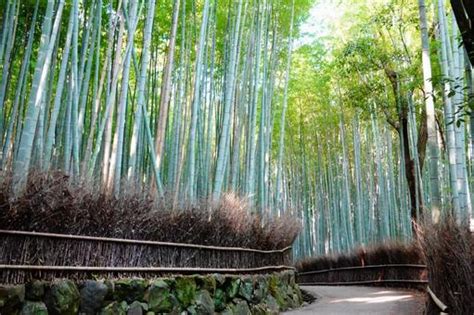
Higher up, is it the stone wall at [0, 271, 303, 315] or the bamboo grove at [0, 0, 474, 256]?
the bamboo grove at [0, 0, 474, 256]

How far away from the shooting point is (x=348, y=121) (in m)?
14.7

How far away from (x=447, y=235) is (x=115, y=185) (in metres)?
2.76

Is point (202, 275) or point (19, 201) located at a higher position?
point (19, 201)

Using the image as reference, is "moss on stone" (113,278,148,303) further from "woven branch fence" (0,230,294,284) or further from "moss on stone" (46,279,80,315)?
"moss on stone" (46,279,80,315)

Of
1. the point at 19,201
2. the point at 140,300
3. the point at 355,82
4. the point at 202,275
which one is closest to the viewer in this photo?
the point at 19,201

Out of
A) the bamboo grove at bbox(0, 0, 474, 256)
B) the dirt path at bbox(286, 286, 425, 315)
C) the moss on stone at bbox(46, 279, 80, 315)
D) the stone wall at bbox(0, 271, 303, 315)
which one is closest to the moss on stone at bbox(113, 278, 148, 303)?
the stone wall at bbox(0, 271, 303, 315)

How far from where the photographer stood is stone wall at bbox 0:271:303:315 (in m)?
3.03

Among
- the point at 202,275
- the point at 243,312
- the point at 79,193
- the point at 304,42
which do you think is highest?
the point at 304,42

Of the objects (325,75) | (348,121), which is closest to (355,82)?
(325,75)

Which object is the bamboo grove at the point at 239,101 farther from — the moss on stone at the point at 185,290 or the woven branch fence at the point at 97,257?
the moss on stone at the point at 185,290

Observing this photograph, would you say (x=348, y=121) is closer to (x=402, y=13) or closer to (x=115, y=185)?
(x=402, y=13)

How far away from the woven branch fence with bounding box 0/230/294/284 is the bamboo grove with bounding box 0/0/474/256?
0.39m

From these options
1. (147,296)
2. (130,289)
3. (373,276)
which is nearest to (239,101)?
(373,276)

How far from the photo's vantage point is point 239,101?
8648mm
